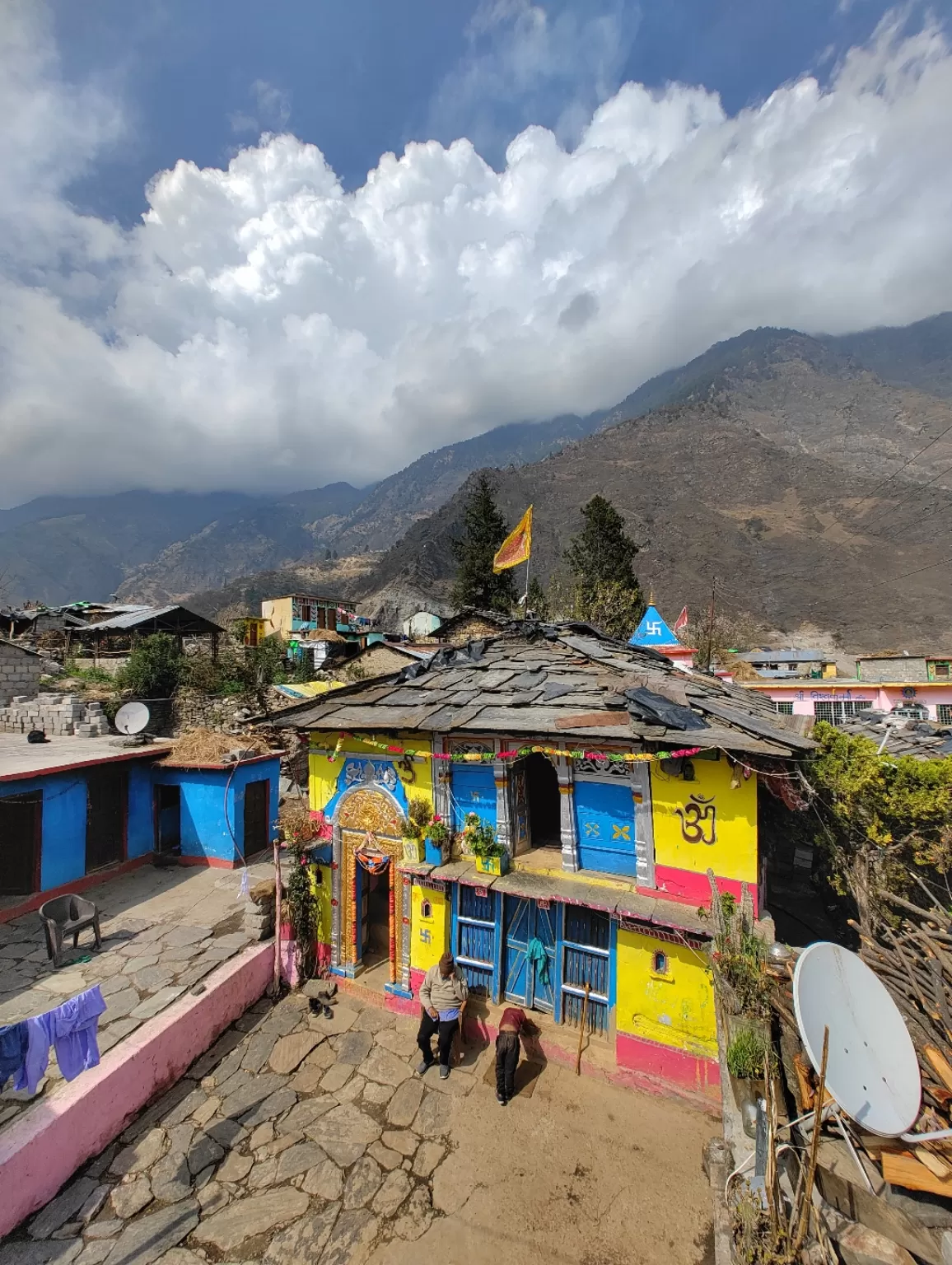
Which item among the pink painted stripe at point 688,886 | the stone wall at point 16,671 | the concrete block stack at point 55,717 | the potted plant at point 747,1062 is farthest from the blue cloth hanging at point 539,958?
the stone wall at point 16,671

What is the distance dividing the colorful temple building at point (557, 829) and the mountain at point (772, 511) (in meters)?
65.7

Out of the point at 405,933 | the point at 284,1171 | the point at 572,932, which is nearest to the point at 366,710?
the point at 405,933

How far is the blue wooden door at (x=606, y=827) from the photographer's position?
7750 millimetres

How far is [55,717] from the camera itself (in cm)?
2070

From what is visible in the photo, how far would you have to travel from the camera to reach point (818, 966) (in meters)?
4.56

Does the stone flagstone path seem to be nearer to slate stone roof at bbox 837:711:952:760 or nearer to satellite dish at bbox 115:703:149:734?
satellite dish at bbox 115:703:149:734

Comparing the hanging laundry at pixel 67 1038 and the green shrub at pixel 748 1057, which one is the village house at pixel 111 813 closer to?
the hanging laundry at pixel 67 1038

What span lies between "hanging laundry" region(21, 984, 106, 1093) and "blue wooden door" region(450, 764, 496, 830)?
17.1 feet

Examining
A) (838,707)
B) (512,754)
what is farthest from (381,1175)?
(838,707)

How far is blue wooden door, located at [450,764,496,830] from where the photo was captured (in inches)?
344

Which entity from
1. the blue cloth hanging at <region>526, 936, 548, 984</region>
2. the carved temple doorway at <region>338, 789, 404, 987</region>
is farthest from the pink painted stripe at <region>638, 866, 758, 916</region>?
the carved temple doorway at <region>338, 789, 404, 987</region>

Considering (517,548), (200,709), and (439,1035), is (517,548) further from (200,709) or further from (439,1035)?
(200,709)

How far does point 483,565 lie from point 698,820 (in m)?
35.7

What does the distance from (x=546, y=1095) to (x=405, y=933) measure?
3.14 metres
